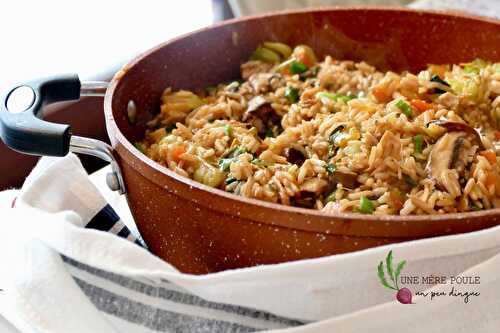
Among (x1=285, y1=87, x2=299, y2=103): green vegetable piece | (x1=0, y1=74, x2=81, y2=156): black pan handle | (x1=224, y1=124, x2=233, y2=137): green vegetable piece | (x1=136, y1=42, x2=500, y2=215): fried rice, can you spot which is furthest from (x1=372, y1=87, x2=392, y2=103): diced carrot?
(x1=0, y1=74, x2=81, y2=156): black pan handle

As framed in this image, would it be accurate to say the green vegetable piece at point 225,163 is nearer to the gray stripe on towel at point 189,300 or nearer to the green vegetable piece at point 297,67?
the gray stripe on towel at point 189,300

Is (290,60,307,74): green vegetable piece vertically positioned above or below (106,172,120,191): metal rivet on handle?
above

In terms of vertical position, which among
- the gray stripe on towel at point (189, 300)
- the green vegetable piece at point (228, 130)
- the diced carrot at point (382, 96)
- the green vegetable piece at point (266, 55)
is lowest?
the gray stripe on towel at point (189, 300)

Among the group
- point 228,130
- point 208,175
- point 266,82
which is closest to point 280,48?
point 266,82

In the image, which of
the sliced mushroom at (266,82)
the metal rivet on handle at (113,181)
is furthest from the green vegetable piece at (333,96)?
the metal rivet on handle at (113,181)

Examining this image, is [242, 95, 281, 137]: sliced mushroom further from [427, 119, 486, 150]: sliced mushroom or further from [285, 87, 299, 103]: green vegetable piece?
[427, 119, 486, 150]: sliced mushroom
